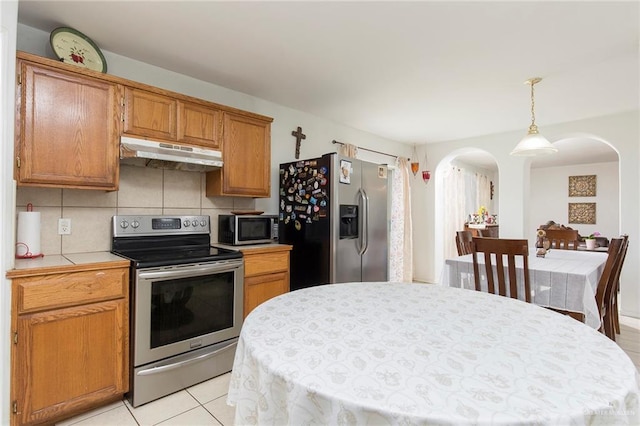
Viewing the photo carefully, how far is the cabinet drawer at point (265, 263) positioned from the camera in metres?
2.54

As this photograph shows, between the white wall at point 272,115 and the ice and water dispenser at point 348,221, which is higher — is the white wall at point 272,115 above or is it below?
above

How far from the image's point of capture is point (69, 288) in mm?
1762

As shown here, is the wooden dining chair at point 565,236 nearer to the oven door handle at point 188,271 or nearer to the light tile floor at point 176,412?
the oven door handle at point 188,271

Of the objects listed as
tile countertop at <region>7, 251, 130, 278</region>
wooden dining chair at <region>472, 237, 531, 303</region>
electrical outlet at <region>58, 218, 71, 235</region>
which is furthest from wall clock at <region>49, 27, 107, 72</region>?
wooden dining chair at <region>472, 237, 531, 303</region>

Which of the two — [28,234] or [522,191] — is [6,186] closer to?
[28,234]

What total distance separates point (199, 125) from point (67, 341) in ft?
5.47

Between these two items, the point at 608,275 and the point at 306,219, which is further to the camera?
the point at 306,219

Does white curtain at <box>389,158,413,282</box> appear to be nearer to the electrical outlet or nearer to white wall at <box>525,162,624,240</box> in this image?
white wall at <box>525,162,624,240</box>

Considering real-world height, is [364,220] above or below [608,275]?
above

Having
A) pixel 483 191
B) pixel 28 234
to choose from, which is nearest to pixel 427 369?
pixel 28 234

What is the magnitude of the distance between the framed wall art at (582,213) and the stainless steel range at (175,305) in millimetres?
8547

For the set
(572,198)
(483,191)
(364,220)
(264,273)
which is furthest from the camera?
(483,191)

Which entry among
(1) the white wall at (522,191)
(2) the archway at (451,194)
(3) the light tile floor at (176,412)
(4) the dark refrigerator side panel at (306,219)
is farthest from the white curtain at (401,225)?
(3) the light tile floor at (176,412)

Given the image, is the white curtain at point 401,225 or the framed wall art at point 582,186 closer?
the white curtain at point 401,225
